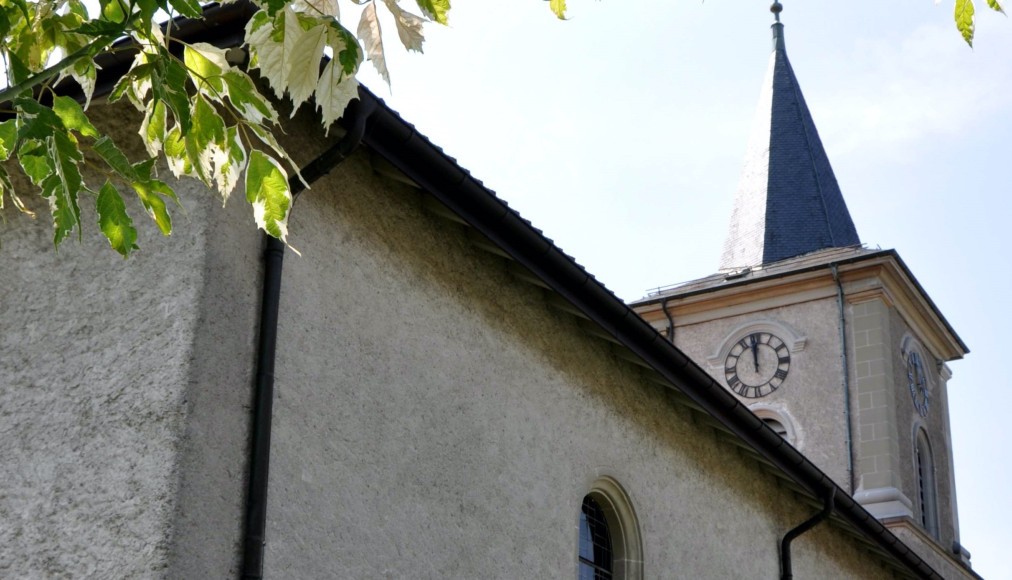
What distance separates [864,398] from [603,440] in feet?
42.0

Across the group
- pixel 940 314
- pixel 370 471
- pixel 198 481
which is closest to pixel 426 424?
pixel 370 471

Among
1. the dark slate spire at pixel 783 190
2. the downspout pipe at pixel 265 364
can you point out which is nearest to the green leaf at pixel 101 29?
the downspout pipe at pixel 265 364

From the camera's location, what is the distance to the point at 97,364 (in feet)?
25.3

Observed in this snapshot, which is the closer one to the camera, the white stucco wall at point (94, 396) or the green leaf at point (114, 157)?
the green leaf at point (114, 157)

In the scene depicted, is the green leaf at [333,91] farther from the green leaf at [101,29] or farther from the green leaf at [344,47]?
the green leaf at [101,29]

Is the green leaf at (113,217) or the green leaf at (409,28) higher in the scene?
the green leaf at (409,28)

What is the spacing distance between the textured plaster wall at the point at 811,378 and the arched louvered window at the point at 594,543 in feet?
38.4

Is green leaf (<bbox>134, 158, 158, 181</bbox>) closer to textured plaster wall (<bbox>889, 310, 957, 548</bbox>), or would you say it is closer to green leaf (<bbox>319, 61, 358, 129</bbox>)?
green leaf (<bbox>319, 61, 358, 129</bbox>)

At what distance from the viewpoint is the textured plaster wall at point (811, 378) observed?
2314 cm

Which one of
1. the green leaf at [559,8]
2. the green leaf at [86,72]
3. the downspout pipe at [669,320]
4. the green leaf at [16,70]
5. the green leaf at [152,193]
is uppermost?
the downspout pipe at [669,320]

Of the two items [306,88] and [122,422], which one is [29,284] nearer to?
[122,422]

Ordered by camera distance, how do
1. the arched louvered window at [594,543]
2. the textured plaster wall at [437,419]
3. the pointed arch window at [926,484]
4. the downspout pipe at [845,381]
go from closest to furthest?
the textured plaster wall at [437,419], the arched louvered window at [594,543], the downspout pipe at [845,381], the pointed arch window at [926,484]

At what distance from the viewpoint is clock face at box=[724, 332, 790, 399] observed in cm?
2411

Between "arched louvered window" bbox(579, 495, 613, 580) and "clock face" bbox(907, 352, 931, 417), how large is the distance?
45.2 feet
